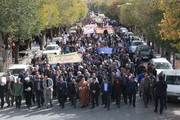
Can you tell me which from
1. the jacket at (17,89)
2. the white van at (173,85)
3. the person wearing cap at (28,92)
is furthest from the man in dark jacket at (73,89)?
the white van at (173,85)

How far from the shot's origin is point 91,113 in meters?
16.1

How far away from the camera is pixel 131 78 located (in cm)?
1688

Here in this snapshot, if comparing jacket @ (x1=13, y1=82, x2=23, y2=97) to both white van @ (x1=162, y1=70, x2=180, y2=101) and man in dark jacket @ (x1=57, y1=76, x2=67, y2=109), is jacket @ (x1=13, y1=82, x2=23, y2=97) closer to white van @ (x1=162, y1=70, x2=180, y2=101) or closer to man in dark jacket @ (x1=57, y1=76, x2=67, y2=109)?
man in dark jacket @ (x1=57, y1=76, x2=67, y2=109)

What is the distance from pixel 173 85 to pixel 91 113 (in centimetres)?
405

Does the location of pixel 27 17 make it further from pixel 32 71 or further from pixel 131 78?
pixel 131 78

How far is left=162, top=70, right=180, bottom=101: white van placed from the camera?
17141 millimetres

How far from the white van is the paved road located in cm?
45

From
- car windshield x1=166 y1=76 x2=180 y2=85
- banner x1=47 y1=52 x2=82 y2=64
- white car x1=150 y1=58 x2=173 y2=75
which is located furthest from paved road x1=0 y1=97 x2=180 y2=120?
white car x1=150 y1=58 x2=173 y2=75

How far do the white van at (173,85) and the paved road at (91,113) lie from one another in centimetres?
45

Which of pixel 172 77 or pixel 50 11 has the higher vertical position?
pixel 50 11

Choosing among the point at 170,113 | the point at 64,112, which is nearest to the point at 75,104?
the point at 64,112

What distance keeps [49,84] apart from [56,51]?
17132 mm

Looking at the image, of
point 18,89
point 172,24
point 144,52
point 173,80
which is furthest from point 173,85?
point 144,52

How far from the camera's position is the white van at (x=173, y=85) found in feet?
56.2
